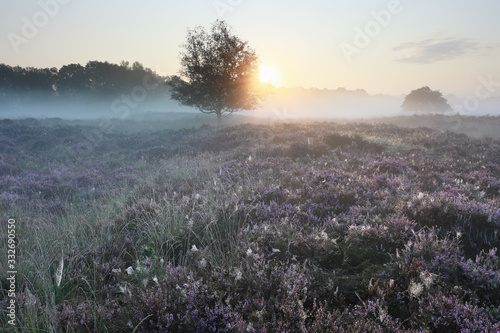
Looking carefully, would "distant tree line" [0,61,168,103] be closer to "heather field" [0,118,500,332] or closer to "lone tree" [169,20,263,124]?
"lone tree" [169,20,263,124]

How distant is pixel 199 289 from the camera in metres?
2.64

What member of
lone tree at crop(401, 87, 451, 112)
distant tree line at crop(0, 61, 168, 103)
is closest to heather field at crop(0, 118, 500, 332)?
distant tree line at crop(0, 61, 168, 103)

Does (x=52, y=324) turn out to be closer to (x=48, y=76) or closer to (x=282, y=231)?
(x=282, y=231)

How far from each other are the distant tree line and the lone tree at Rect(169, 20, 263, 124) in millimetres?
48849

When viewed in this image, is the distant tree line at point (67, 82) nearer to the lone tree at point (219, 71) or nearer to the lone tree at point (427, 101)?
the lone tree at point (219, 71)

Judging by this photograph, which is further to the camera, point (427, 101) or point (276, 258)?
point (427, 101)

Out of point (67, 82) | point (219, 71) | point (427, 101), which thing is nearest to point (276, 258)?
point (219, 71)

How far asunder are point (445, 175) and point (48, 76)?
268 feet

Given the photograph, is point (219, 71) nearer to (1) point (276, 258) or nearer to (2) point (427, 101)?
(1) point (276, 258)

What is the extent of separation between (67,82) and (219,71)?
57.3 m

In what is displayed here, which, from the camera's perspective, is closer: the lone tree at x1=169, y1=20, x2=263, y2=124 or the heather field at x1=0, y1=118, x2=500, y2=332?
the heather field at x1=0, y1=118, x2=500, y2=332

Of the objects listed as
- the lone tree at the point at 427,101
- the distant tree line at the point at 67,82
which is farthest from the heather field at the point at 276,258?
the lone tree at the point at 427,101

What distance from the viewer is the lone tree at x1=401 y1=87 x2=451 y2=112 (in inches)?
3137

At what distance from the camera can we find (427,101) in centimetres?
8006
